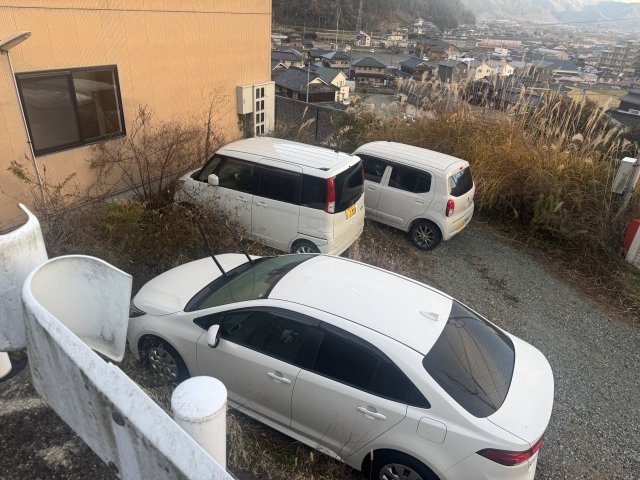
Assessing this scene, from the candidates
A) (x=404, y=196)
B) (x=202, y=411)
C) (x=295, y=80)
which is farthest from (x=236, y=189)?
(x=295, y=80)

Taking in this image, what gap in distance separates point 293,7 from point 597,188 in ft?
216

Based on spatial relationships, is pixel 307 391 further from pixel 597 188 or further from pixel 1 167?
pixel 597 188

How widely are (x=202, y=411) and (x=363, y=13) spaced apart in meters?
78.1

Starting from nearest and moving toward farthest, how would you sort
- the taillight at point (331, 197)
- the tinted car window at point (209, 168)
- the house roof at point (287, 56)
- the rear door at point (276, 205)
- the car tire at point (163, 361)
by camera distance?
the car tire at point (163, 361), the taillight at point (331, 197), the rear door at point (276, 205), the tinted car window at point (209, 168), the house roof at point (287, 56)

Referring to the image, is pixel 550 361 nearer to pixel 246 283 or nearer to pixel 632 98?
pixel 246 283

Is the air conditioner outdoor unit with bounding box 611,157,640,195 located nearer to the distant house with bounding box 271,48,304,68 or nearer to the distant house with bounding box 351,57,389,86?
the distant house with bounding box 271,48,304,68

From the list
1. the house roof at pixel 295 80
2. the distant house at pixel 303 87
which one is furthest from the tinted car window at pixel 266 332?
the house roof at pixel 295 80

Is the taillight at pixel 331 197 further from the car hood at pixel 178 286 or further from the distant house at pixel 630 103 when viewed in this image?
the distant house at pixel 630 103

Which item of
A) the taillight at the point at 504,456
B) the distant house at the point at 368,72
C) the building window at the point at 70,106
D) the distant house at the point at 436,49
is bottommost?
the distant house at the point at 368,72

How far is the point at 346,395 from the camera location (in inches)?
122

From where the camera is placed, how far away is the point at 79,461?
275cm

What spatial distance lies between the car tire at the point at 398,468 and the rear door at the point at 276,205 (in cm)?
350

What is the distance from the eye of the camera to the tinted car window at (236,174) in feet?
20.3

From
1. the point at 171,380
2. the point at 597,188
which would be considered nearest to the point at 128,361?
the point at 171,380
